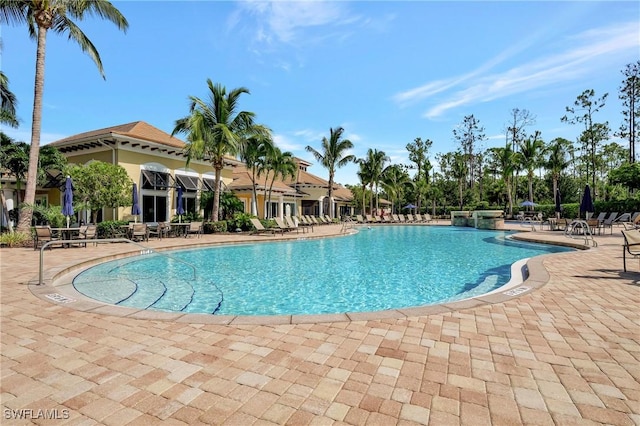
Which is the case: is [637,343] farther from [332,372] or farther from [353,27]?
[353,27]

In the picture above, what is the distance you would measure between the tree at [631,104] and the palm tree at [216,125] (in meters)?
38.2

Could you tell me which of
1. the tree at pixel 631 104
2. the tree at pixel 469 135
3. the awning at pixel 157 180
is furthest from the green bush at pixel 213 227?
the tree at pixel 469 135

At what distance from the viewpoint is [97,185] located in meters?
15.5

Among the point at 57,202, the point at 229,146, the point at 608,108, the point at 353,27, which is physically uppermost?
the point at 608,108

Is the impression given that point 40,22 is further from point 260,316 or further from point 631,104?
point 631,104

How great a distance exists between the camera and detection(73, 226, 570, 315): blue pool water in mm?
6336

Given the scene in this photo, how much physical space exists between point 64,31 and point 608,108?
4835 centimetres

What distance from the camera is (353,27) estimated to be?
440 inches

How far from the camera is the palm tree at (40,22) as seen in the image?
13211 millimetres

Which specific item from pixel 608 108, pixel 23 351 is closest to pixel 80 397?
pixel 23 351

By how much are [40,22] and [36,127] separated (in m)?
4.32

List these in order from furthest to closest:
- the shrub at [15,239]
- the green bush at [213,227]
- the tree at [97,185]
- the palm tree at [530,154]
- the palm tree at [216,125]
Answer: the palm tree at [530,154]
the green bush at [213,227]
the palm tree at [216,125]
the tree at [97,185]
the shrub at [15,239]

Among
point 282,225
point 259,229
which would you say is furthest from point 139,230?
point 282,225

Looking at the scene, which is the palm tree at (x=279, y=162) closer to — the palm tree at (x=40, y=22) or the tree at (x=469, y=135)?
the palm tree at (x=40, y=22)
